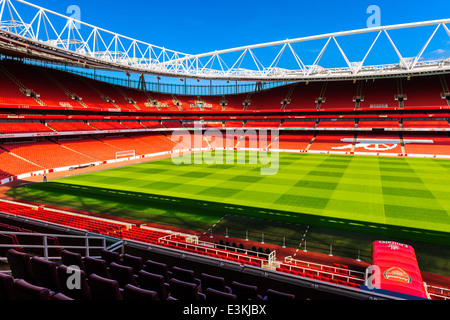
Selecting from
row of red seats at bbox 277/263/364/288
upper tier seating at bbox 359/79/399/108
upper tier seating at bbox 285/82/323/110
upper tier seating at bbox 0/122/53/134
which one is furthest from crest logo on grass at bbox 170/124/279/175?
row of red seats at bbox 277/263/364/288

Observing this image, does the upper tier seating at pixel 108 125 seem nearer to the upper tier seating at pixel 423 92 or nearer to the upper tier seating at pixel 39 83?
the upper tier seating at pixel 39 83

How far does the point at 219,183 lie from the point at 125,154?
24.4 metres

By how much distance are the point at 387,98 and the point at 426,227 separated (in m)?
51.5

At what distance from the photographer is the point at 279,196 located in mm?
23672

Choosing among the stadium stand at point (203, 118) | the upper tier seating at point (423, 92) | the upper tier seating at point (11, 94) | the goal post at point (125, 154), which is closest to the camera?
the upper tier seating at point (11, 94)

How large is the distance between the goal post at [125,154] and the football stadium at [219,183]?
0.74ft

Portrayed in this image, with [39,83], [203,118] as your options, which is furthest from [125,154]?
[203,118]

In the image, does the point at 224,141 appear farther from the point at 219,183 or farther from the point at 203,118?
the point at 219,183

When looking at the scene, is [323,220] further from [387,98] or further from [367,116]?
[387,98]

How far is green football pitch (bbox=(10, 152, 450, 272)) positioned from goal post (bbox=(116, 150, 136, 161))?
927 cm

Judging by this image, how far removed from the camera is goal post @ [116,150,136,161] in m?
44.9

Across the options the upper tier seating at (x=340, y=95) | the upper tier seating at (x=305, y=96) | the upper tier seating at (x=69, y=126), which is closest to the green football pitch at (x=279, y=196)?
the upper tier seating at (x=69, y=126)

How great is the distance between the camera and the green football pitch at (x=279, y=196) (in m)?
18.0

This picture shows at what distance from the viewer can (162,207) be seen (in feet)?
69.8
